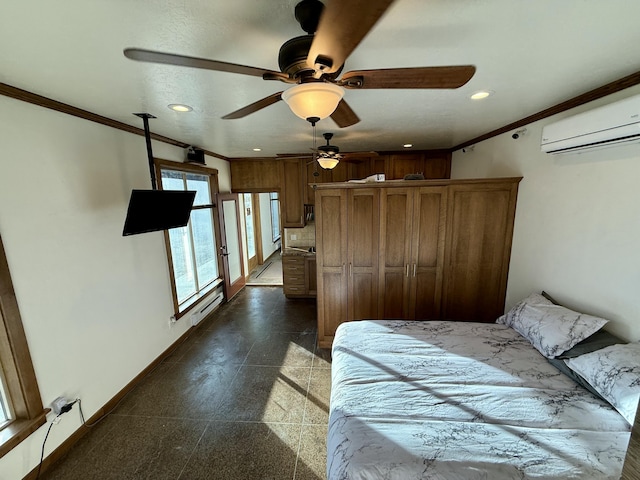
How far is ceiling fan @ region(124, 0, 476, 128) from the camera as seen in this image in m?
0.73

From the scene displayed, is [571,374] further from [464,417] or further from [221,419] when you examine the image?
[221,419]

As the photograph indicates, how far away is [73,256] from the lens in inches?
79.4

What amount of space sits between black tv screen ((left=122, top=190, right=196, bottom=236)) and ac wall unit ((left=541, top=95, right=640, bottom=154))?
11.0 feet

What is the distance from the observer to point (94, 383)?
218 centimetres

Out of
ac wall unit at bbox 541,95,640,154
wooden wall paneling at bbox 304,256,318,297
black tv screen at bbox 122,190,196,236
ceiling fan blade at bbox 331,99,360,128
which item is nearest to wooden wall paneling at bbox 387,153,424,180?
wooden wall paneling at bbox 304,256,318,297

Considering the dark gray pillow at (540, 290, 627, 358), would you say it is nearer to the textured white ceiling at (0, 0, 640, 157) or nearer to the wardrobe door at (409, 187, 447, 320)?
the wardrobe door at (409, 187, 447, 320)

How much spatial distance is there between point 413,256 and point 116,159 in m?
3.22

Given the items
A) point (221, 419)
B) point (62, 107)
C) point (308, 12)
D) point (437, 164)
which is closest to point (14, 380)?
point (221, 419)

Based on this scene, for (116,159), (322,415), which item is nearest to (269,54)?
(116,159)

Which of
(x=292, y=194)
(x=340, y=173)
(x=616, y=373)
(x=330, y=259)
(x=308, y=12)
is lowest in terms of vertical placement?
(x=616, y=373)

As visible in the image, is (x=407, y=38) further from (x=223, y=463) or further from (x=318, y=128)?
(x=223, y=463)

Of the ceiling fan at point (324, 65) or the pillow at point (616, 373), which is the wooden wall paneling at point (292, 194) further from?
the pillow at point (616, 373)

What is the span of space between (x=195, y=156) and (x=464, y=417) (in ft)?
12.8

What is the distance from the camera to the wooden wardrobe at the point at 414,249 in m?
2.89
